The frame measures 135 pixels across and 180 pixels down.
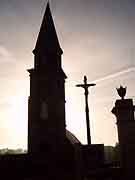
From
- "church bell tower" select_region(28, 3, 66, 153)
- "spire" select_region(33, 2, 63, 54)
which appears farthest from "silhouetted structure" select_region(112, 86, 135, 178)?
"spire" select_region(33, 2, 63, 54)

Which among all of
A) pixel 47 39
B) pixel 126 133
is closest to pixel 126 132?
pixel 126 133

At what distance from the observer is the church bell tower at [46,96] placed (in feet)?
76.2

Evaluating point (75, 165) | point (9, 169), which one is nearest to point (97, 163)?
point (75, 165)

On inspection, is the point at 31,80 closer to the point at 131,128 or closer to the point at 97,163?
the point at 97,163

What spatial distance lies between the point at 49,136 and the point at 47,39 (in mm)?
10970

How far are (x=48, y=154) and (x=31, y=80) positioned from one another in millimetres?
8404

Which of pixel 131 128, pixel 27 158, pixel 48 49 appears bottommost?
pixel 27 158

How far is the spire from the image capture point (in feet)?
85.1

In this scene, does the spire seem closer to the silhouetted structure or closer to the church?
the church

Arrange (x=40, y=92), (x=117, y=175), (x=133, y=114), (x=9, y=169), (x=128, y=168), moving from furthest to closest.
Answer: (x=40, y=92), (x=9, y=169), (x=117, y=175), (x=133, y=114), (x=128, y=168)

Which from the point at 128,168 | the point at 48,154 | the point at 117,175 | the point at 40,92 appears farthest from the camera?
the point at 40,92

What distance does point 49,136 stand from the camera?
76.2ft

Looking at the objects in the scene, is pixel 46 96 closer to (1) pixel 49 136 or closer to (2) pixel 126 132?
(1) pixel 49 136

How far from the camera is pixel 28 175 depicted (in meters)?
19.5
